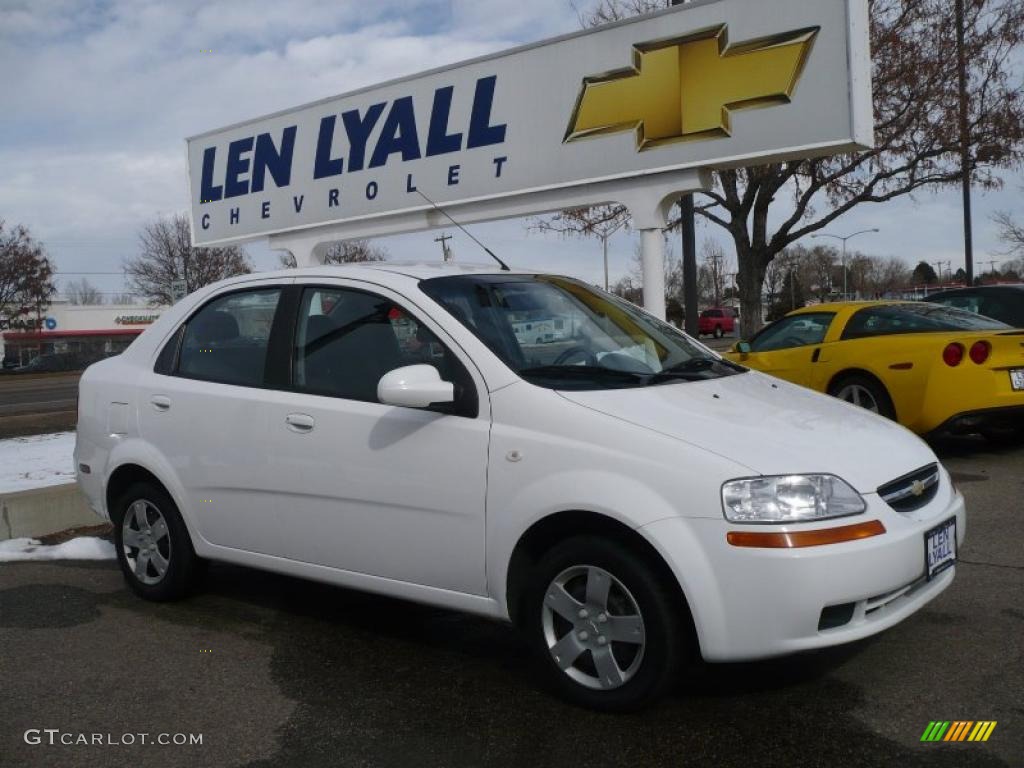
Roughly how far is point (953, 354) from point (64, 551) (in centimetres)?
684

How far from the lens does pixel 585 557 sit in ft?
11.4

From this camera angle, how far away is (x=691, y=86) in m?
9.41

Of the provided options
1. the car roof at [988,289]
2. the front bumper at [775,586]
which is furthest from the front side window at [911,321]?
the front bumper at [775,586]

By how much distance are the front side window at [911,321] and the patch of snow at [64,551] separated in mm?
6432

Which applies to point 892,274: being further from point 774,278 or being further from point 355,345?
point 355,345

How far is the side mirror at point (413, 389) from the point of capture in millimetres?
3764

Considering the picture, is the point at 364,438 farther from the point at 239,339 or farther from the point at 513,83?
the point at 513,83

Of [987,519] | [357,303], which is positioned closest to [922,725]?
[357,303]

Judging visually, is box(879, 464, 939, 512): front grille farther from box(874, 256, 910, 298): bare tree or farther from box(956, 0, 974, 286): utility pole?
box(874, 256, 910, 298): bare tree

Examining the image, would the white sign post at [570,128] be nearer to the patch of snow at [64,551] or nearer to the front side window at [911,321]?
the front side window at [911,321]

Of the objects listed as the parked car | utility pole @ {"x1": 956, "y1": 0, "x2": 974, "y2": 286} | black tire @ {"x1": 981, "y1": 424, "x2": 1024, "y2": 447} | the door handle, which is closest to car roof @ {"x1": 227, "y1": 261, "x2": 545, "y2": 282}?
the door handle

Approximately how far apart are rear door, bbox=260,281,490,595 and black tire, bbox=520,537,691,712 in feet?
0.99

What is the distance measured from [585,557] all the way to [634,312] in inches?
70.2

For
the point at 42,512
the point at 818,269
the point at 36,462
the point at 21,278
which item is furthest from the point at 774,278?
the point at 42,512
